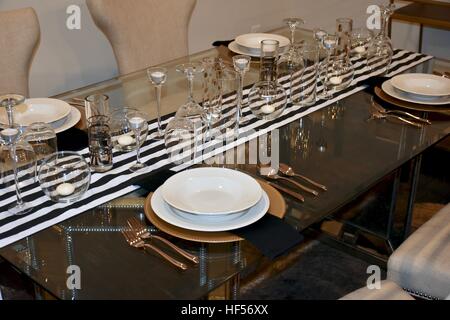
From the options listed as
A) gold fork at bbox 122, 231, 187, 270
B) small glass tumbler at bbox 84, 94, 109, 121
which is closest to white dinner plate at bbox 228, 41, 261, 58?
small glass tumbler at bbox 84, 94, 109, 121

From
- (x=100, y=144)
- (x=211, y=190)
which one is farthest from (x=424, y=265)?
(x=100, y=144)

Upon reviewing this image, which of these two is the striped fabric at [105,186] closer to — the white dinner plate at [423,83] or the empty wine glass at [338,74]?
the empty wine glass at [338,74]

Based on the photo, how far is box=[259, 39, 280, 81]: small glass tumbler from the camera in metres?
1.81

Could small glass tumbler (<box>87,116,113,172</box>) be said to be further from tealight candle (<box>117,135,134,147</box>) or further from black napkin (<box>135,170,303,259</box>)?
black napkin (<box>135,170,303,259</box>)

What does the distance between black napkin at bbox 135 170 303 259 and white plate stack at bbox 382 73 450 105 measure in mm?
743

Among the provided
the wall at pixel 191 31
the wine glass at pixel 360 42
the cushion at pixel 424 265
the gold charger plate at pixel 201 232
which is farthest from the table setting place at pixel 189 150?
the wall at pixel 191 31

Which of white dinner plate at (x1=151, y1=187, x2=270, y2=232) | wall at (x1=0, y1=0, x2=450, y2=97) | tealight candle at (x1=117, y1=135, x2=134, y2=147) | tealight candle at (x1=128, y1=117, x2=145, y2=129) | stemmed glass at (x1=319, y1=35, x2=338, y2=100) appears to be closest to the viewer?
white dinner plate at (x1=151, y1=187, x2=270, y2=232)

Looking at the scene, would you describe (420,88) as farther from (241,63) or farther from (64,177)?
(64,177)

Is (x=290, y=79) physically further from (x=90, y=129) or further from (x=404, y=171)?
(x=404, y=171)

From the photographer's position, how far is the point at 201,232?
1.21 m

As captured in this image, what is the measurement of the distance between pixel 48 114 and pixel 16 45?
351mm

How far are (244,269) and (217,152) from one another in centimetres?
45

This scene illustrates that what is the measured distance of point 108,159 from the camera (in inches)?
57.4
